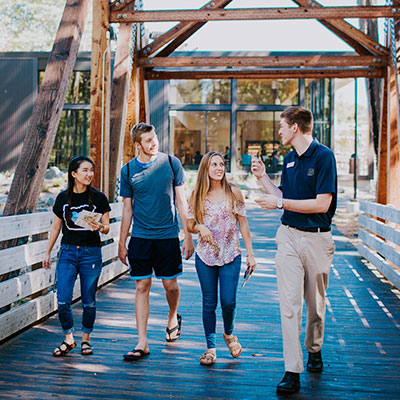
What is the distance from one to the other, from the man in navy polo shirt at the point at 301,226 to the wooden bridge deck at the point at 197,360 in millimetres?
437

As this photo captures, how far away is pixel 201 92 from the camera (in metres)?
31.6

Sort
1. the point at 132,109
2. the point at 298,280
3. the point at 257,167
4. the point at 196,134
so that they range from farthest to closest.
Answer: the point at 196,134, the point at 132,109, the point at 257,167, the point at 298,280

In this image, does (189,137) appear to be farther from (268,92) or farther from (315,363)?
(315,363)

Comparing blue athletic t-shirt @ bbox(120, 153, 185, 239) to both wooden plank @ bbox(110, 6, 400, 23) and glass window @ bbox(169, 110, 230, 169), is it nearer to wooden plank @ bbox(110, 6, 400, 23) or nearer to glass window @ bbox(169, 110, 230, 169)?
wooden plank @ bbox(110, 6, 400, 23)

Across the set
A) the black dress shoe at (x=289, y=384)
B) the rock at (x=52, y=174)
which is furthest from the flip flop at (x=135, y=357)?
the rock at (x=52, y=174)

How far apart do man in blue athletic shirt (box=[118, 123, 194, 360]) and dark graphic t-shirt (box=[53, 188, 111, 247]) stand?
24cm

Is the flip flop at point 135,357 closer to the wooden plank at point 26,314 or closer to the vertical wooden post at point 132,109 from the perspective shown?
the wooden plank at point 26,314

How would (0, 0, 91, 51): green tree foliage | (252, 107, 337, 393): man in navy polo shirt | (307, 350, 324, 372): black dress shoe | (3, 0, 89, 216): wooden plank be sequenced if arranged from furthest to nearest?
(0, 0, 91, 51): green tree foliage < (3, 0, 89, 216): wooden plank < (307, 350, 324, 372): black dress shoe < (252, 107, 337, 393): man in navy polo shirt

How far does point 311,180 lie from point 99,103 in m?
4.41

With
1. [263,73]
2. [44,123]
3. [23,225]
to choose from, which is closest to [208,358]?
[23,225]

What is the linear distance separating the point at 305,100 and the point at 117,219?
24229 millimetres

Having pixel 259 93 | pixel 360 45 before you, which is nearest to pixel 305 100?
pixel 259 93

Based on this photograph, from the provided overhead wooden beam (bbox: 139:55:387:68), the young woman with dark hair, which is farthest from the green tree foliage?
the young woman with dark hair

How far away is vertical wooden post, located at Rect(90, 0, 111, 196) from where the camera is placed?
779 centimetres
